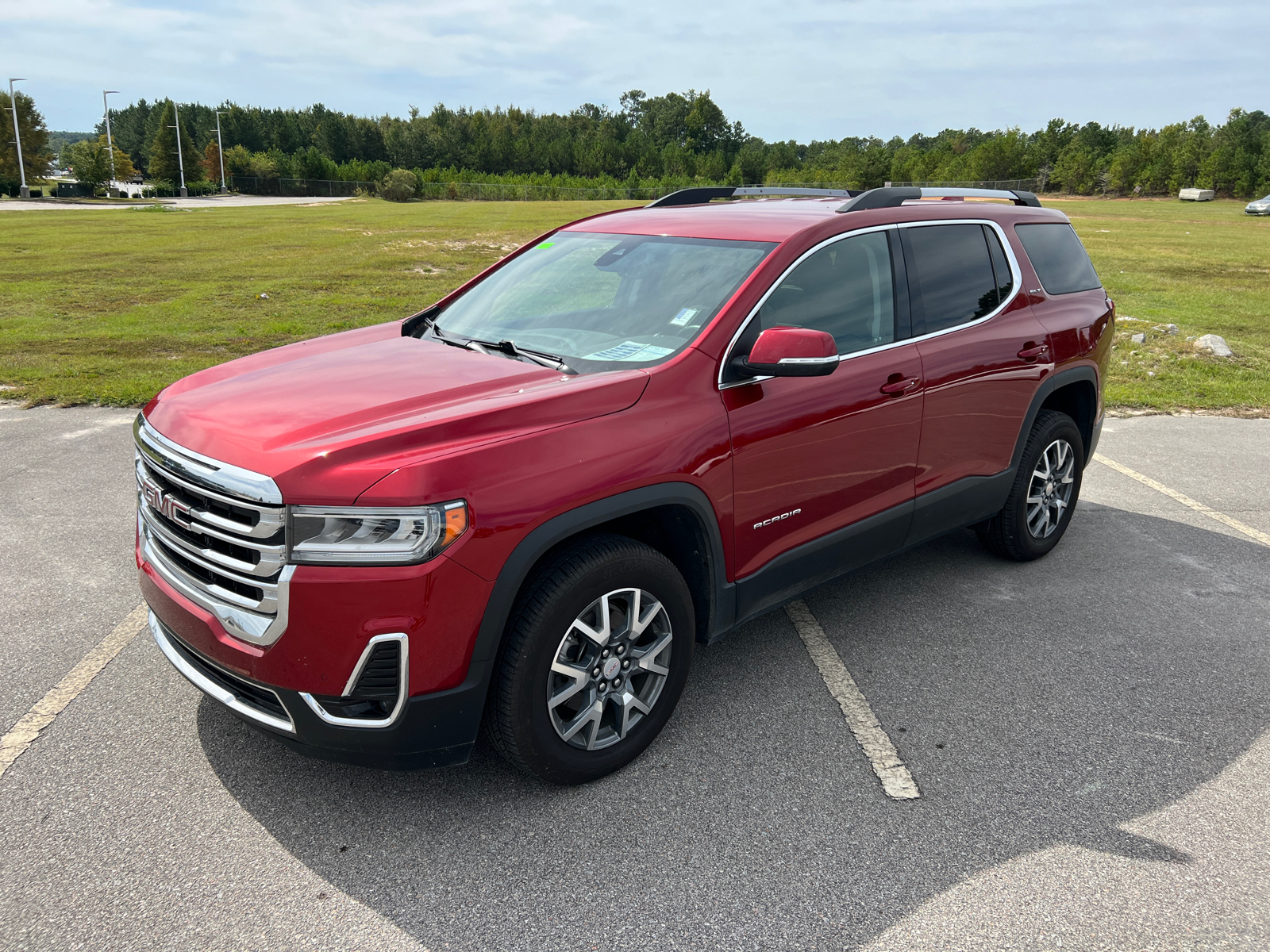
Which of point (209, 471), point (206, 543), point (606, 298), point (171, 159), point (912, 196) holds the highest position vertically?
point (171, 159)

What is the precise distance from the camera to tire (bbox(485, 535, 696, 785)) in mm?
2752

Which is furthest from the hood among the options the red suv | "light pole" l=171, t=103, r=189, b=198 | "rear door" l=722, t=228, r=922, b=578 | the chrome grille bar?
"light pole" l=171, t=103, r=189, b=198

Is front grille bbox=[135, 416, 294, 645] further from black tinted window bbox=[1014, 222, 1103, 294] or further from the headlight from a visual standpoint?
black tinted window bbox=[1014, 222, 1103, 294]

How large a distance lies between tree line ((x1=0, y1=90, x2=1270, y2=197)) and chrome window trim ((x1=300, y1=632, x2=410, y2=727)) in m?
76.8

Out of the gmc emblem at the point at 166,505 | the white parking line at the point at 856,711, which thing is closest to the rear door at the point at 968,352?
the white parking line at the point at 856,711

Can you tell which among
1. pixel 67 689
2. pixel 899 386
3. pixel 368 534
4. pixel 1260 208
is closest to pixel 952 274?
pixel 899 386

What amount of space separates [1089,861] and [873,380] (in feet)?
→ 6.19

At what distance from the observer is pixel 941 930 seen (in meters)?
2.45

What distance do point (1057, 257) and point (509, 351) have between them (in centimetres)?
328

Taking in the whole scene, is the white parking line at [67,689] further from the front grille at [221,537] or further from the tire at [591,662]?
the tire at [591,662]

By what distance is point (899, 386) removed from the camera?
12.5 feet

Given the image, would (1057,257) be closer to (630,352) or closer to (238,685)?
(630,352)

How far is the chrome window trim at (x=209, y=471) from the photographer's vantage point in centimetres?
249

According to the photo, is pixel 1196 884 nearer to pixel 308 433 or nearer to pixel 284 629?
pixel 284 629
